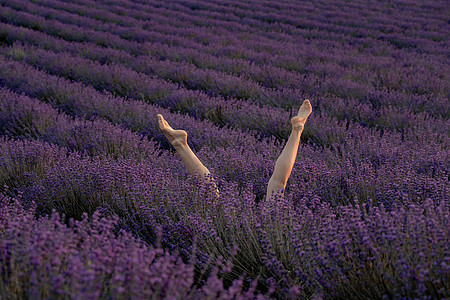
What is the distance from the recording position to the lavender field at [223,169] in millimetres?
1255

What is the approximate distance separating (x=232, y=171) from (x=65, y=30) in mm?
8383

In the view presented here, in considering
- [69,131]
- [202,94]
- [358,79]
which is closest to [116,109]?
[69,131]

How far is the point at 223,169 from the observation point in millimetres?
2711

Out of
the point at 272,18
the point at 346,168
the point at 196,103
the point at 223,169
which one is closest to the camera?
the point at 346,168

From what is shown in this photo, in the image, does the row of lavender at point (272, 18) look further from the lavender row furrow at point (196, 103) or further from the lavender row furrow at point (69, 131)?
the lavender row furrow at point (69, 131)

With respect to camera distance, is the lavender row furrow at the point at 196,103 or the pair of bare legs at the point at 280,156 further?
the lavender row furrow at the point at 196,103

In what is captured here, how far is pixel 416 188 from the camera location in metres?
2.11

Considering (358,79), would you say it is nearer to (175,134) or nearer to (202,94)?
(202,94)

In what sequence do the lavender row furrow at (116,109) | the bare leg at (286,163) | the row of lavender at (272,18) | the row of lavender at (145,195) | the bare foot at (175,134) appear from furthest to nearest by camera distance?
the row of lavender at (272,18), the lavender row furrow at (116,109), the bare foot at (175,134), the bare leg at (286,163), the row of lavender at (145,195)

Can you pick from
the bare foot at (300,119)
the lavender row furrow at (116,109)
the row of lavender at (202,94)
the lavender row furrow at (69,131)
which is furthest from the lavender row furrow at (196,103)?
the bare foot at (300,119)

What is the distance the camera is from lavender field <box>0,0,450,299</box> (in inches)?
49.4

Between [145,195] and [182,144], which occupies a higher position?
[182,144]

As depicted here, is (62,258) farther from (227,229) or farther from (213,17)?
(213,17)

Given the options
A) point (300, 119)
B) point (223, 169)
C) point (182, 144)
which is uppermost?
point (300, 119)
